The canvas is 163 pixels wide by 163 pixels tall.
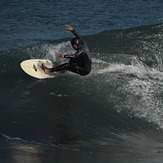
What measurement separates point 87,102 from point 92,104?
0.19 metres

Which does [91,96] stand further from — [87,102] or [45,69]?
[45,69]

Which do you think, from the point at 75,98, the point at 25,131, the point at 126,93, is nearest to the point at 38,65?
the point at 75,98

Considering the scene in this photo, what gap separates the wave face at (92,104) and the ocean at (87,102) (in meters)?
0.02

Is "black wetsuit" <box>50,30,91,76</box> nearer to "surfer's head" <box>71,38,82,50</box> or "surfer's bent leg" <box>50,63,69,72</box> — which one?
"surfer's bent leg" <box>50,63,69,72</box>

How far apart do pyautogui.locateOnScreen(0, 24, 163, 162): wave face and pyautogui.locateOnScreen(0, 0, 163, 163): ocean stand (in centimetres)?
2

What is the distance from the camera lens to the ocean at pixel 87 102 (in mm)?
8352

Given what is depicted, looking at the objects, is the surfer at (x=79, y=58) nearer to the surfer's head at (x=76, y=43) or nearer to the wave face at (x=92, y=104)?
the surfer's head at (x=76, y=43)

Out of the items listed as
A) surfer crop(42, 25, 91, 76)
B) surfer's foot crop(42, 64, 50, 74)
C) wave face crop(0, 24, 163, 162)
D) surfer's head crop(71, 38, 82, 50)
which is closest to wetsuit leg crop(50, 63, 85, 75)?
surfer crop(42, 25, 91, 76)

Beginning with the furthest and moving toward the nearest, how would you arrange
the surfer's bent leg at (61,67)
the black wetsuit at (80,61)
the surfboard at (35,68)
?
the surfboard at (35,68), the surfer's bent leg at (61,67), the black wetsuit at (80,61)

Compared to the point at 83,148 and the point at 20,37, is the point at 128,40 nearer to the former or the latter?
the point at 20,37

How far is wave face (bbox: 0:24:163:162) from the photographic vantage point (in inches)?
348

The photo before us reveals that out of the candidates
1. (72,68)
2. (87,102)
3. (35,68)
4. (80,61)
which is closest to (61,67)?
(72,68)

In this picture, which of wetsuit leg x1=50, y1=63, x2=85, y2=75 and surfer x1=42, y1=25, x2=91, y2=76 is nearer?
surfer x1=42, y1=25, x2=91, y2=76

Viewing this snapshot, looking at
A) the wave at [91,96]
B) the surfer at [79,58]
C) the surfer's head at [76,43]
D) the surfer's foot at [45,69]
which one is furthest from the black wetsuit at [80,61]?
the wave at [91,96]
